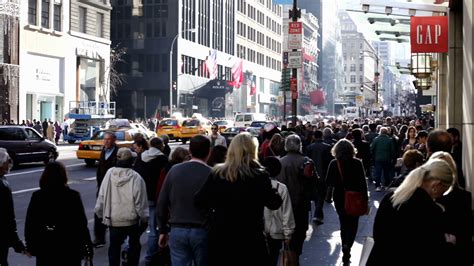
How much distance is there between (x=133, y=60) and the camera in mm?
81438

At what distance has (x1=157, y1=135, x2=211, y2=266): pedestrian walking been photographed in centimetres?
662

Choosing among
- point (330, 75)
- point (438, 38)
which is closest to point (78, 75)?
point (438, 38)

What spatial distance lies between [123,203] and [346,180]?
3.48 m

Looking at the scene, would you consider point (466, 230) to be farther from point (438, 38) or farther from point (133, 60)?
point (133, 60)

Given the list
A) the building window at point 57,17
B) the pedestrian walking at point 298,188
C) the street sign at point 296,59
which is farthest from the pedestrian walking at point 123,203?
the building window at point 57,17

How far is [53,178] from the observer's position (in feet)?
21.7

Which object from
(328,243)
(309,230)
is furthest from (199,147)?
(309,230)

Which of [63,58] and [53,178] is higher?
[63,58]

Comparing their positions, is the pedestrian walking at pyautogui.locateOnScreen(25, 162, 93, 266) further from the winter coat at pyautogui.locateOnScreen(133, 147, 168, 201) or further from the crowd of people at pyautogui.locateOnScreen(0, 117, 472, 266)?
the winter coat at pyautogui.locateOnScreen(133, 147, 168, 201)

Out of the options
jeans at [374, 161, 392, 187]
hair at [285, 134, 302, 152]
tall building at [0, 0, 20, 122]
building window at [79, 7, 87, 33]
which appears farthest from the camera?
building window at [79, 7, 87, 33]

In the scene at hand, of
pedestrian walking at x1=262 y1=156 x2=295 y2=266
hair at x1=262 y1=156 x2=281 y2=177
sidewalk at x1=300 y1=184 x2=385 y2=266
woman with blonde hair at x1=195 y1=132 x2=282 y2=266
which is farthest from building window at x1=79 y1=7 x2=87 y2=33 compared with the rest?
woman with blonde hair at x1=195 y1=132 x2=282 y2=266

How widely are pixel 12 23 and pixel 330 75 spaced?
12597 centimetres

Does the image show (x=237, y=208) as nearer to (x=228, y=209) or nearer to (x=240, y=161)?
(x=228, y=209)

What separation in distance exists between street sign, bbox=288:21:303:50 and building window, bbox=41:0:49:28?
118 ft
